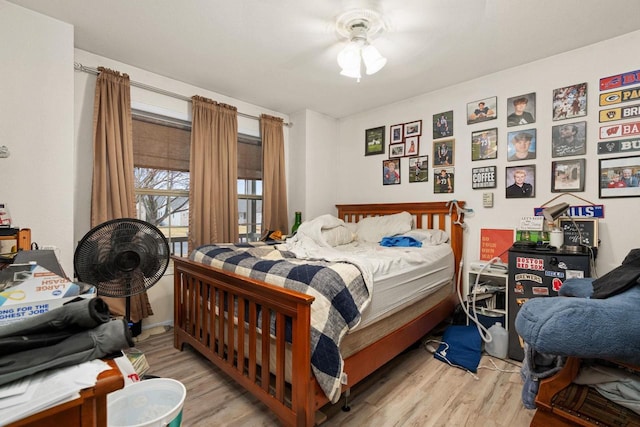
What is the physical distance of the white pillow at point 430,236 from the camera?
9.16ft

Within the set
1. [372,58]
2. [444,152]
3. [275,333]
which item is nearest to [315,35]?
[372,58]

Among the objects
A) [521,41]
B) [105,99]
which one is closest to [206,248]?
[105,99]

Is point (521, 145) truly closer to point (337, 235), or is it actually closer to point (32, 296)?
point (337, 235)

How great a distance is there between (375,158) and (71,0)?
2.98 metres

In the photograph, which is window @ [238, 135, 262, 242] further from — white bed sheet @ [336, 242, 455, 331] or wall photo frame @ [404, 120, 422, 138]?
white bed sheet @ [336, 242, 455, 331]

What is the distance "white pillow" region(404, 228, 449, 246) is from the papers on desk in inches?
104

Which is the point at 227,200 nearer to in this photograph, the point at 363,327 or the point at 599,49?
the point at 363,327

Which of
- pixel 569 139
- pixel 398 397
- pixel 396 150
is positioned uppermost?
pixel 396 150

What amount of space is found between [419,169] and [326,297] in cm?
233

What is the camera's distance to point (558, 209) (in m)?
2.17

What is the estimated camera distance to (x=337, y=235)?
2848mm

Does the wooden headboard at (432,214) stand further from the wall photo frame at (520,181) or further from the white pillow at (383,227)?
the wall photo frame at (520,181)

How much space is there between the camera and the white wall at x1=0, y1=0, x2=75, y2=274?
1893 millimetres

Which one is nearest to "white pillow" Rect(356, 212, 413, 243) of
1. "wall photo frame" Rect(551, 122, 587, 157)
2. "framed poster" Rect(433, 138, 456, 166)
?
"framed poster" Rect(433, 138, 456, 166)
